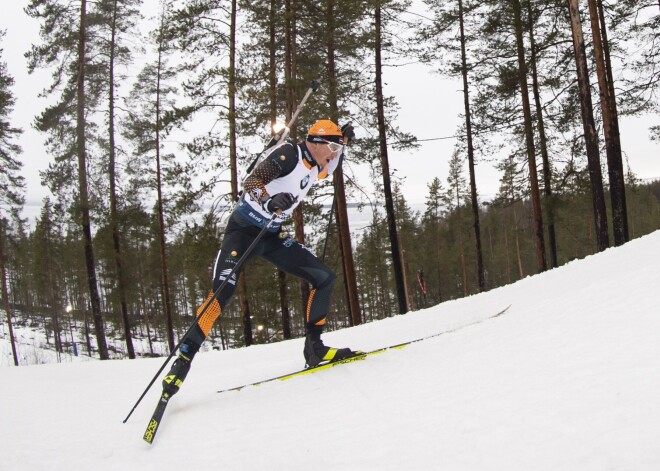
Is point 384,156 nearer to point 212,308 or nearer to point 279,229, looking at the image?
point 279,229

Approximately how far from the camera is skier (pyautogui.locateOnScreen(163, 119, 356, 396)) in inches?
154

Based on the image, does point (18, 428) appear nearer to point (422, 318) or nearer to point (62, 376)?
point (62, 376)

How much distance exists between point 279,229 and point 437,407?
8.11ft

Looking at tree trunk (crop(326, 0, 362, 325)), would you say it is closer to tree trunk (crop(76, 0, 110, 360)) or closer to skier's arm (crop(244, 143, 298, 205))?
skier's arm (crop(244, 143, 298, 205))

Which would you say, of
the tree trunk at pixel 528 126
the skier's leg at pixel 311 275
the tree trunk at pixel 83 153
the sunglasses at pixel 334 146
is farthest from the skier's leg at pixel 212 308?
the tree trunk at pixel 528 126

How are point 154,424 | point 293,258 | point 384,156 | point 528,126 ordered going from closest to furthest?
point 154,424 < point 293,258 < point 384,156 < point 528,126

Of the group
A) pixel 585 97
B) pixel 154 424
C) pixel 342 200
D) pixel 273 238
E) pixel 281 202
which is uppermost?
pixel 585 97

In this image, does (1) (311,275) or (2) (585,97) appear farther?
(2) (585,97)

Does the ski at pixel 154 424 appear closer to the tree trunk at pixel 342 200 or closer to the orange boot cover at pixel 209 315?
the orange boot cover at pixel 209 315

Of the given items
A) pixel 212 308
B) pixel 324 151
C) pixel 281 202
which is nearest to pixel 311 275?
pixel 281 202

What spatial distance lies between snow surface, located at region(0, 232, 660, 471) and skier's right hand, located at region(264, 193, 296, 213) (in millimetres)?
1619

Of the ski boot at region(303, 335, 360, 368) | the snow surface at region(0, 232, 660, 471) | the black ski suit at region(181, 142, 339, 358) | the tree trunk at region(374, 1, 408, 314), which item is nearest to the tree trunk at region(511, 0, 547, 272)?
the tree trunk at region(374, 1, 408, 314)

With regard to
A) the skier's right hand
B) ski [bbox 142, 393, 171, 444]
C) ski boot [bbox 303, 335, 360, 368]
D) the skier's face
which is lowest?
ski [bbox 142, 393, 171, 444]

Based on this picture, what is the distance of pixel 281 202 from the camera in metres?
3.85
